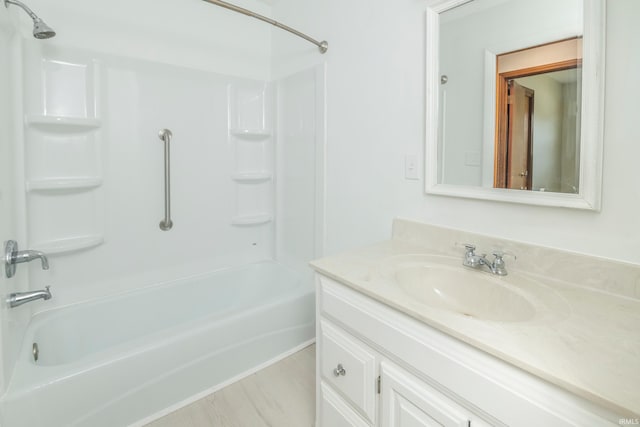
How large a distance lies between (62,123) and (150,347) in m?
1.24

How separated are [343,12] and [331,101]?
0.49m

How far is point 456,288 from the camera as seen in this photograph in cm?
114

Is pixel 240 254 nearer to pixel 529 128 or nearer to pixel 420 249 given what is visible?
pixel 420 249

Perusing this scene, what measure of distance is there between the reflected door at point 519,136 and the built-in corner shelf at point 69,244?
2135 mm

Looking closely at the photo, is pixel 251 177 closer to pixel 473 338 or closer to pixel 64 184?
pixel 64 184

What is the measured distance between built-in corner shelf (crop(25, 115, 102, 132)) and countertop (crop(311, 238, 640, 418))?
1654 mm

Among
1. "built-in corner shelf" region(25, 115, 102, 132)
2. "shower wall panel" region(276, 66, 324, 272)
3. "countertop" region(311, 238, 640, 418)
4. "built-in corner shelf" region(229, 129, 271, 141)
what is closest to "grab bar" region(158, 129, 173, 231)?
"built-in corner shelf" region(25, 115, 102, 132)

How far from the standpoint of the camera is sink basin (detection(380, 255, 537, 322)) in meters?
0.98

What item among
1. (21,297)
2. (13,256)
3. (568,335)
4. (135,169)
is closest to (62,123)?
(135,169)

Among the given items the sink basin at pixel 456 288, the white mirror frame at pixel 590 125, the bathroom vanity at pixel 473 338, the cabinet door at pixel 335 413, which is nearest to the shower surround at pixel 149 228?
the cabinet door at pixel 335 413

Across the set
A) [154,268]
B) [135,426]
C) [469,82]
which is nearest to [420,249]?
[469,82]

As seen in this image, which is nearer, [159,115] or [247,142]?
[159,115]

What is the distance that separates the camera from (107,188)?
73.1 inches

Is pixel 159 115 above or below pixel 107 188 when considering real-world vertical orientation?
above
